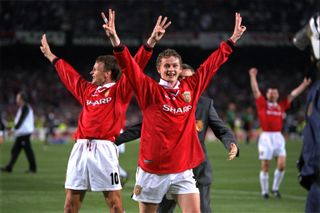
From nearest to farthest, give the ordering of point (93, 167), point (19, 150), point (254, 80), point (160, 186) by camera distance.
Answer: point (160, 186), point (93, 167), point (254, 80), point (19, 150)

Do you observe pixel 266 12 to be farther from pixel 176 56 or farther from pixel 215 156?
pixel 176 56

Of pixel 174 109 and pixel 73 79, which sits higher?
pixel 73 79

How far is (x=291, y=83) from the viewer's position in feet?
178

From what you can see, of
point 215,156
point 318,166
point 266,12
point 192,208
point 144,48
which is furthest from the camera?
point 266,12

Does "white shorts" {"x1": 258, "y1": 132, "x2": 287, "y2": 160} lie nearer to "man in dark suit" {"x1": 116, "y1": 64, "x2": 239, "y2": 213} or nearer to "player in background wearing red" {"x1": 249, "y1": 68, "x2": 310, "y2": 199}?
"player in background wearing red" {"x1": 249, "y1": 68, "x2": 310, "y2": 199}

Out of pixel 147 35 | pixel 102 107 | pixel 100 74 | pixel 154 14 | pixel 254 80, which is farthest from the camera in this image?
pixel 154 14

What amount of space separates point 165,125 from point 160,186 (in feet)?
2.07

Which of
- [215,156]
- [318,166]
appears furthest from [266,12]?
[318,166]

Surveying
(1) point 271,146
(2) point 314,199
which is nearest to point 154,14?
(1) point 271,146

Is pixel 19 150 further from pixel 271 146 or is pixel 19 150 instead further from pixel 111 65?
pixel 111 65

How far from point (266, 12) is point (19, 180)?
121 ft

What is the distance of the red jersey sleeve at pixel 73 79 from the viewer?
31.2 ft

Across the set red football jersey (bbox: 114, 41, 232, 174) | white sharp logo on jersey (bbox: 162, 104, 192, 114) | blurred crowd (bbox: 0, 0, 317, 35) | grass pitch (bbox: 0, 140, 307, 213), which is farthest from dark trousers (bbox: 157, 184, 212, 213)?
blurred crowd (bbox: 0, 0, 317, 35)

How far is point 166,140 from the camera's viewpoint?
26.0ft
